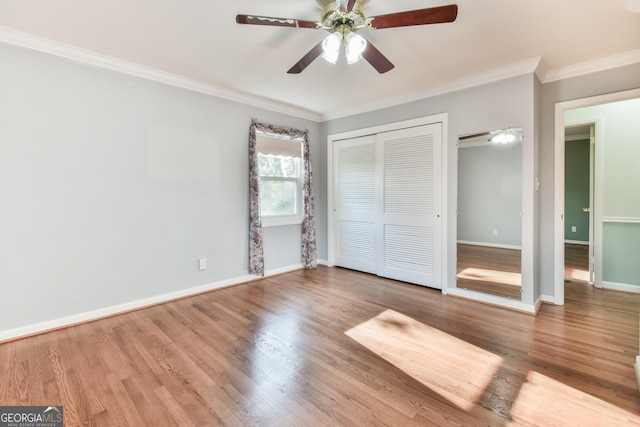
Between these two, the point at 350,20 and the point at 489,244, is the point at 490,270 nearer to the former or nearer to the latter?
the point at 489,244

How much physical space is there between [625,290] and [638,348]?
5.62ft

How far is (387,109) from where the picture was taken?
13.0 feet

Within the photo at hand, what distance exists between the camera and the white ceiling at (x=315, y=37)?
6.64 ft

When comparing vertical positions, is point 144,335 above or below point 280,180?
below

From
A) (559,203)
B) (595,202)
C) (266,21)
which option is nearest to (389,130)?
(559,203)

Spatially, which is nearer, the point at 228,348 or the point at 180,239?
the point at 228,348

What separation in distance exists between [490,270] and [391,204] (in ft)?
4.58

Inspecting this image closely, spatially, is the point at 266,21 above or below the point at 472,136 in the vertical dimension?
above

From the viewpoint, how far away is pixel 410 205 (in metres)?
3.78

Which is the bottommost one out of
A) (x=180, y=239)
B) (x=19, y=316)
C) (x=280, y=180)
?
(x=19, y=316)

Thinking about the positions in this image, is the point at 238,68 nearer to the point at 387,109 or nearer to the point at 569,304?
the point at 387,109

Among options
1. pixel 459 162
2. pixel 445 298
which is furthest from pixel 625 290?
pixel 459 162

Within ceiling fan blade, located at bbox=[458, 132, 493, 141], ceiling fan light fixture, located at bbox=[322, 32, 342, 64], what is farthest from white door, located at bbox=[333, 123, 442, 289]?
ceiling fan light fixture, located at bbox=[322, 32, 342, 64]

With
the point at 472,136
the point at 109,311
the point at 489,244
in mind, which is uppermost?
the point at 472,136
